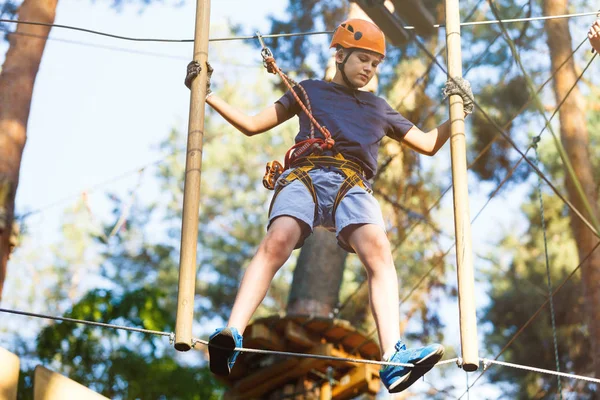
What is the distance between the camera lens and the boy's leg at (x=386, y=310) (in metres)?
3.65

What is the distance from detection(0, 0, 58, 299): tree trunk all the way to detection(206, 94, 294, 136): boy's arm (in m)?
2.66

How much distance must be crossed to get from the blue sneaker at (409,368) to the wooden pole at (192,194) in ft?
2.55

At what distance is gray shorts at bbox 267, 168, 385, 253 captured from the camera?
13.4ft

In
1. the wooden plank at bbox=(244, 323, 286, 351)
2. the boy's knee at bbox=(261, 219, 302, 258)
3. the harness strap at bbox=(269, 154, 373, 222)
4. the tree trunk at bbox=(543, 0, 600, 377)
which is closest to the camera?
the boy's knee at bbox=(261, 219, 302, 258)

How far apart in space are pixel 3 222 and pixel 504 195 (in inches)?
390

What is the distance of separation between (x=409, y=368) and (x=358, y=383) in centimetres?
451

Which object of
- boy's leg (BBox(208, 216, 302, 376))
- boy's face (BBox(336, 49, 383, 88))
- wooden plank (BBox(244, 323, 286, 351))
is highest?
boy's face (BBox(336, 49, 383, 88))

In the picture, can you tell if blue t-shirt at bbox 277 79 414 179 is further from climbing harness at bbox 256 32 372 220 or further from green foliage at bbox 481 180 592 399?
green foliage at bbox 481 180 592 399

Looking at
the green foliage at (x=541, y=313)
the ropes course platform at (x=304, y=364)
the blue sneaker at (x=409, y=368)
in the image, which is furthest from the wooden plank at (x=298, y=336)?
the green foliage at (x=541, y=313)

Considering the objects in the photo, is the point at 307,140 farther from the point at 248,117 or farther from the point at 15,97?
the point at 15,97

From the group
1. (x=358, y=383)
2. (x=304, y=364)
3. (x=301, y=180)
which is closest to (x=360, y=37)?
(x=301, y=180)

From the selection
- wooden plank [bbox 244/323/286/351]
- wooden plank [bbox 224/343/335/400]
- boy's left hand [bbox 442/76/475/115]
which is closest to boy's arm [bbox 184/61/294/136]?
boy's left hand [bbox 442/76/475/115]

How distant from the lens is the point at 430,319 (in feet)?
46.4

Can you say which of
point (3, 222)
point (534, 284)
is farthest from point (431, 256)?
point (3, 222)
